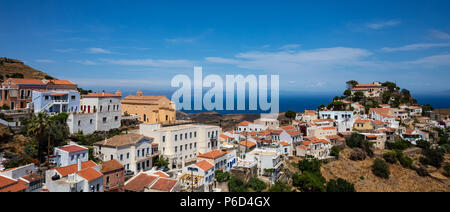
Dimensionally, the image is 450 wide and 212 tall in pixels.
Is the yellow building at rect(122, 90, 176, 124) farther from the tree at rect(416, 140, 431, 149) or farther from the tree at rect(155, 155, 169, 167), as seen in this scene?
the tree at rect(416, 140, 431, 149)

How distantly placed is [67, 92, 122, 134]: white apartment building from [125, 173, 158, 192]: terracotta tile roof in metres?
11.2

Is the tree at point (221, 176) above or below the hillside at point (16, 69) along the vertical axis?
below

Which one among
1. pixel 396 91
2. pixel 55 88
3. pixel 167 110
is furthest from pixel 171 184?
pixel 396 91

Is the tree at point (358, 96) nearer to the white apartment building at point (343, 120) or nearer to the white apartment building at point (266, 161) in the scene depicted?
the white apartment building at point (343, 120)

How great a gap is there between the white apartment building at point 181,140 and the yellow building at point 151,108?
749 centimetres

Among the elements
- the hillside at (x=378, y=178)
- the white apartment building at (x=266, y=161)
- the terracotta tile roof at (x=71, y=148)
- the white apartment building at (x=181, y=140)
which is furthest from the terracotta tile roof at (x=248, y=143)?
the terracotta tile roof at (x=71, y=148)

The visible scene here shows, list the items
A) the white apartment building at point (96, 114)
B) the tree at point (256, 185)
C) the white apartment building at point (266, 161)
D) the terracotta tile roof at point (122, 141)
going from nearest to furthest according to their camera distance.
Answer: the terracotta tile roof at point (122, 141) < the tree at point (256, 185) < the white apartment building at point (96, 114) < the white apartment building at point (266, 161)

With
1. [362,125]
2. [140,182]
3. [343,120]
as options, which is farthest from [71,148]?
[362,125]

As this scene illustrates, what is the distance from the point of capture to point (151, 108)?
41.3 metres

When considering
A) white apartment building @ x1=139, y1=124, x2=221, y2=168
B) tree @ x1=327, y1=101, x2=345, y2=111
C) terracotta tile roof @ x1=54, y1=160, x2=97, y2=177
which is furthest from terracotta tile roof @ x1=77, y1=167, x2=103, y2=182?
tree @ x1=327, y1=101, x2=345, y2=111

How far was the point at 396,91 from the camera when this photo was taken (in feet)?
275

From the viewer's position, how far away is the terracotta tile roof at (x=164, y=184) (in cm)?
2148

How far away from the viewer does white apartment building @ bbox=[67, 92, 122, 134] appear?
102ft
